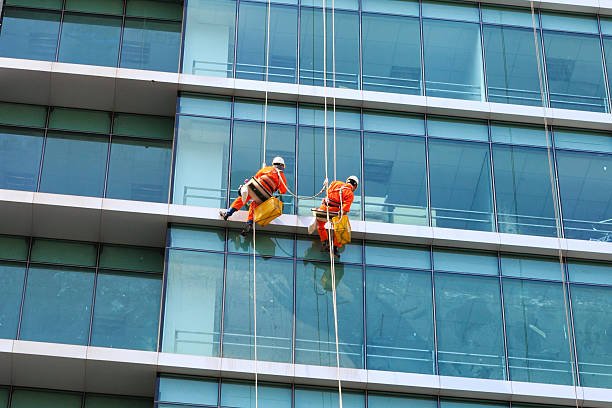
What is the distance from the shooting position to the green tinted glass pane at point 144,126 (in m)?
32.0

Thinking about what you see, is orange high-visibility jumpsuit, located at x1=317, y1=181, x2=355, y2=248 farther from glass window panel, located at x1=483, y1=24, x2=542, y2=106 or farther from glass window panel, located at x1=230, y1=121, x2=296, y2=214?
glass window panel, located at x1=483, y1=24, x2=542, y2=106

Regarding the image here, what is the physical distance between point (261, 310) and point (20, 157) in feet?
25.6

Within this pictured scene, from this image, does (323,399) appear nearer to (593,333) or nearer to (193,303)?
(193,303)

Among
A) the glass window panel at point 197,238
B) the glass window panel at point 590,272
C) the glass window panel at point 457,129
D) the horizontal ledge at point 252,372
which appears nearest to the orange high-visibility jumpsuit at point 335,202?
the glass window panel at point 197,238

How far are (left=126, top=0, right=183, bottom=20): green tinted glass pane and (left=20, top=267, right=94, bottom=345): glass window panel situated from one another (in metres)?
7.33

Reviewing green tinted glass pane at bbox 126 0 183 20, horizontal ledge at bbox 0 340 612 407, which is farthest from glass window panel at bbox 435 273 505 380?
green tinted glass pane at bbox 126 0 183 20

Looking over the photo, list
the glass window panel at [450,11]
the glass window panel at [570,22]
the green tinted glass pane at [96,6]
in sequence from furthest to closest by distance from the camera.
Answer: the green tinted glass pane at [96,6] < the glass window panel at [570,22] < the glass window panel at [450,11]

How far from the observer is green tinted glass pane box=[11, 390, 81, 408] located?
29.2 metres

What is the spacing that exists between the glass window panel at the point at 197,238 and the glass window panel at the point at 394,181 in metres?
3.61

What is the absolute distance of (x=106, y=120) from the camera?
32.2m

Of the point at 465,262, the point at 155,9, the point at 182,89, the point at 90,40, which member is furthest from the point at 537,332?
the point at 90,40

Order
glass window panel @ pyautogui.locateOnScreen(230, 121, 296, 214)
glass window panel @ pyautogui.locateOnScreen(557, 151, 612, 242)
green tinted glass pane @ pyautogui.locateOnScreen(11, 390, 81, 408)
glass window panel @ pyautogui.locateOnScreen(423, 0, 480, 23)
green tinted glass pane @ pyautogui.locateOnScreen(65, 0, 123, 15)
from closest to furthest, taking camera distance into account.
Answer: green tinted glass pane @ pyautogui.locateOnScreen(11, 390, 81, 408) → glass window panel @ pyautogui.locateOnScreen(230, 121, 296, 214) → glass window panel @ pyautogui.locateOnScreen(557, 151, 612, 242) → glass window panel @ pyautogui.locateOnScreen(423, 0, 480, 23) → green tinted glass pane @ pyautogui.locateOnScreen(65, 0, 123, 15)

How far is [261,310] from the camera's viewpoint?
28141mm

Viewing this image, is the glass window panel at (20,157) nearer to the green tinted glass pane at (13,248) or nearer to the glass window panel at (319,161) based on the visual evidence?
the green tinted glass pane at (13,248)
